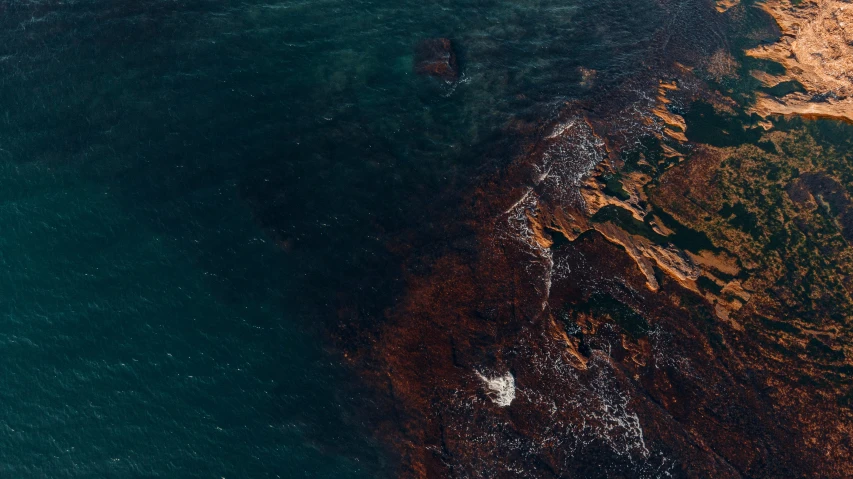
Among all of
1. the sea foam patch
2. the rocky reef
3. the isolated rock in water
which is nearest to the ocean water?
the isolated rock in water

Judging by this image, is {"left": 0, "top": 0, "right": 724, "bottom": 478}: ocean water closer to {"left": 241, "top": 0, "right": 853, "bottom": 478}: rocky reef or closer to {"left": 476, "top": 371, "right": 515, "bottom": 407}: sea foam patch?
{"left": 241, "top": 0, "right": 853, "bottom": 478}: rocky reef

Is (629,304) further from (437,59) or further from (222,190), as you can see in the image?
(222,190)

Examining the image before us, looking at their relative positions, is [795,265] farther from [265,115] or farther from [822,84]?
[265,115]

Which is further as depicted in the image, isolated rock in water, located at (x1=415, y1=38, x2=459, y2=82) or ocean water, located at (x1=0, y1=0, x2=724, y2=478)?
isolated rock in water, located at (x1=415, y1=38, x2=459, y2=82)

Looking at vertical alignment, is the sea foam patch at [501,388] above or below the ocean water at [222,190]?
below

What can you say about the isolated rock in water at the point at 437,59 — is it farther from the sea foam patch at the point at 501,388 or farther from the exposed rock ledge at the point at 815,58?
the exposed rock ledge at the point at 815,58

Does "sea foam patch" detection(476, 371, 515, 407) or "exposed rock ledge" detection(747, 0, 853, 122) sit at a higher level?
"exposed rock ledge" detection(747, 0, 853, 122)

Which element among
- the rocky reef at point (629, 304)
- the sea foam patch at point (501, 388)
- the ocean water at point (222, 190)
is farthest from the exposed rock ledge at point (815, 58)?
the sea foam patch at point (501, 388)
